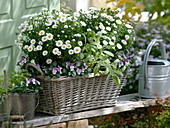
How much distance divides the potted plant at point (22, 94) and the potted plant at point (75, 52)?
12 centimetres

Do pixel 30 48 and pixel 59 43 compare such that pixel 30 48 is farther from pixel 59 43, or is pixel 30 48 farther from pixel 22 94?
pixel 22 94

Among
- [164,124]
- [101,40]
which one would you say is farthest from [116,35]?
[164,124]

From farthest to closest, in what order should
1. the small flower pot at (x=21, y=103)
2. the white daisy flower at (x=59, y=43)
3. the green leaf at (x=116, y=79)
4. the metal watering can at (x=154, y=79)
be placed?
the metal watering can at (x=154, y=79) < the green leaf at (x=116, y=79) < the white daisy flower at (x=59, y=43) < the small flower pot at (x=21, y=103)

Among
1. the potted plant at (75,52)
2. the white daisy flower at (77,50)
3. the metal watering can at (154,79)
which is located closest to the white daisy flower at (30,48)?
the potted plant at (75,52)

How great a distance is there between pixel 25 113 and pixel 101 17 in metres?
1.07

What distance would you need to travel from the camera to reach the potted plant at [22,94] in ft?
9.34

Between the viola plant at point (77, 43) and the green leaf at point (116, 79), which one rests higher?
the viola plant at point (77, 43)

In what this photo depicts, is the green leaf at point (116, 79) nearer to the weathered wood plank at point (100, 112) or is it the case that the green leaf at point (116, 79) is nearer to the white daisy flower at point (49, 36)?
the weathered wood plank at point (100, 112)

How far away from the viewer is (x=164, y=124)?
3551 mm

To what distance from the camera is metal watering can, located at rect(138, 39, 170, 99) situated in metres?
3.65

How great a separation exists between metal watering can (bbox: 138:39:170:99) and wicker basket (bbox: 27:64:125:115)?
0.43 meters

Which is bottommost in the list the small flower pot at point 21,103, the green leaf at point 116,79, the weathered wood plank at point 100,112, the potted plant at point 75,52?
the weathered wood plank at point 100,112

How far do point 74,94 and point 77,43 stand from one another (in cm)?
41

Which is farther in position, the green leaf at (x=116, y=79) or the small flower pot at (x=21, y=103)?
the green leaf at (x=116, y=79)
